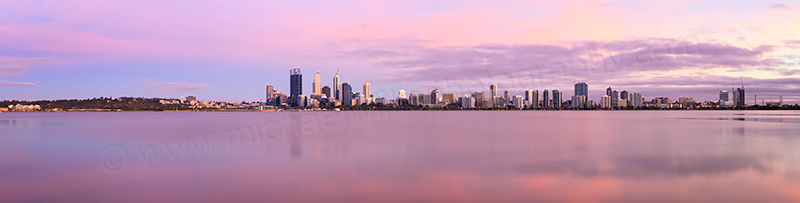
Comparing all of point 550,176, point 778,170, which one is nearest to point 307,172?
point 550,176

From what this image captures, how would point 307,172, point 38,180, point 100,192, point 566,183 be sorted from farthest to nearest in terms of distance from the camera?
point 307,172 → point 38,180 → point 566,183 → point 100,192

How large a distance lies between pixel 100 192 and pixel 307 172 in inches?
259

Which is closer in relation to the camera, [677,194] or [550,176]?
[677,194]

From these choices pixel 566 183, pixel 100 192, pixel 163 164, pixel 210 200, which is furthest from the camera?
pixel 163 164

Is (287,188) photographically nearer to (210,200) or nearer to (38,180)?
(210,200)

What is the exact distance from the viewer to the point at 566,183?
47.8 ft

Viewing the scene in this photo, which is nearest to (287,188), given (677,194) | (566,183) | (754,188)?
Answer: (566,183)

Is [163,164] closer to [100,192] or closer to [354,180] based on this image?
[100,192]

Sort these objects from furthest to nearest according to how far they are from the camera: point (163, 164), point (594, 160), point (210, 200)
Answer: point (594, 160) → point (163, 164) → point (210, 200)

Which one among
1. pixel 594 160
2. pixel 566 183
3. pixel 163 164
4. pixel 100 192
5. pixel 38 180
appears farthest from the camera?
pixel 594 160

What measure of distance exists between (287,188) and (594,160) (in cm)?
1419

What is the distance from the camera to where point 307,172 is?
1744cm

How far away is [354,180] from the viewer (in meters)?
15.4

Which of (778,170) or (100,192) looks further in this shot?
(778,170)
